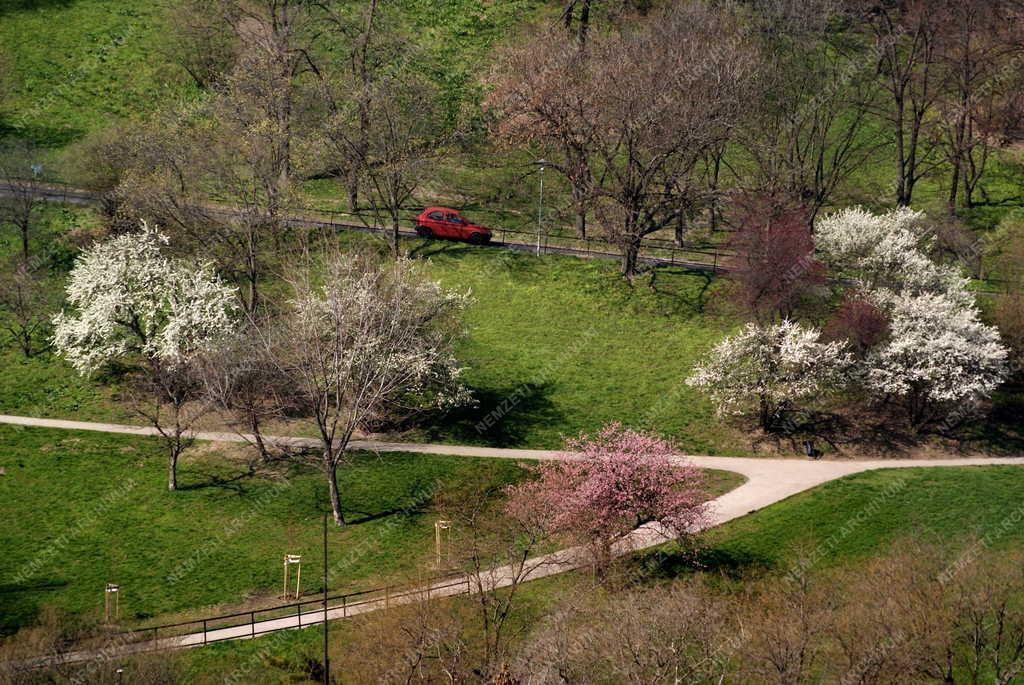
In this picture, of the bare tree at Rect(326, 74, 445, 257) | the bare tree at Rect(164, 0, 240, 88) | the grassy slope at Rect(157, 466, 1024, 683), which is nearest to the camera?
the grassy slope at Rect(157, 466, 1024, 683)

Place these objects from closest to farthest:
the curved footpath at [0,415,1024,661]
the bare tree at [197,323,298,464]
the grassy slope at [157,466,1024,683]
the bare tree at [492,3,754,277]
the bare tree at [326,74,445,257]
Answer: the curved footpath at [0,415,1024,661], the grassy slope at [157,466,1024,683], the bare tree at [197,323,298,464], the bare tree at [492,3,754,277], the bare tree at [326,74,445,257]

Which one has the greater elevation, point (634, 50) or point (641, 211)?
point (634, 50)

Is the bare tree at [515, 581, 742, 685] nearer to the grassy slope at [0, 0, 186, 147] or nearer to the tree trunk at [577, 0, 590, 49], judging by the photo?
the tree trunk at [577, 0, 590, 49]

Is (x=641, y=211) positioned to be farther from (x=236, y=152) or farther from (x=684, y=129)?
(x=236, y=152)

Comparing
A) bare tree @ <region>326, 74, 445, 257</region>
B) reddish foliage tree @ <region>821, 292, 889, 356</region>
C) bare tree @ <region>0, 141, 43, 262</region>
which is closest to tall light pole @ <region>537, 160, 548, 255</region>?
bare tree @ <region>326, 74, 445, 257</region>

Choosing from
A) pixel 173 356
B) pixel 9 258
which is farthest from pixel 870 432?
pixel 9 258

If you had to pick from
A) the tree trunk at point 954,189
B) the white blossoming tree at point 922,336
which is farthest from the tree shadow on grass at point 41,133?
the tree trunk at point 954,189

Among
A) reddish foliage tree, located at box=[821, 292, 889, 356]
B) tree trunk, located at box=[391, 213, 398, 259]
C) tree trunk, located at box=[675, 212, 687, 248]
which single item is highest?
tree trunk, located at box=[675, 212, 687, 248]
